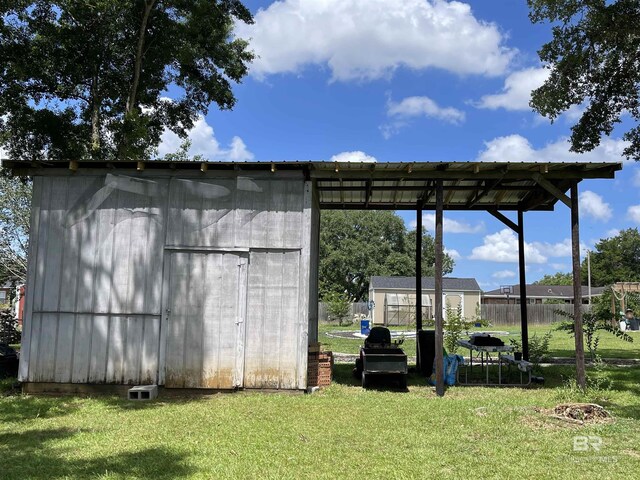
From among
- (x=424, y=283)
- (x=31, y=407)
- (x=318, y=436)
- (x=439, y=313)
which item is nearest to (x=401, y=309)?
(x=424, y=283)

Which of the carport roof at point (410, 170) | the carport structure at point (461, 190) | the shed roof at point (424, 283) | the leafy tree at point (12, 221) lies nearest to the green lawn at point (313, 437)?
the carport structure at point (461, 190)

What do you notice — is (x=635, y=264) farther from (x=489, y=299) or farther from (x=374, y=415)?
(x=374, y=415)

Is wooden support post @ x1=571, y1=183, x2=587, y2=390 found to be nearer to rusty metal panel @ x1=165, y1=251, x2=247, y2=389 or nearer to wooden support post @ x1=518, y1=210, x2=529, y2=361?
wooden support post @ x1=518, y1=210, x2=529, y2=361

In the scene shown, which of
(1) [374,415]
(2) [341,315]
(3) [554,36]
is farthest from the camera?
(2) [341,315]

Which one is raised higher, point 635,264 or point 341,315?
point 635,264

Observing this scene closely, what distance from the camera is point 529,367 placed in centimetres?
971

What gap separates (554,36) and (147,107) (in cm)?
1290

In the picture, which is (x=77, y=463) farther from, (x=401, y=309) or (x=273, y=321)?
(x=401, y=309)

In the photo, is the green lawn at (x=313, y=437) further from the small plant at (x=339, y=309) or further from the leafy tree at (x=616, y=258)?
the leafy tree at (x=616, y=258)

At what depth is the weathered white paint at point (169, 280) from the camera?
→ 8.50 meters

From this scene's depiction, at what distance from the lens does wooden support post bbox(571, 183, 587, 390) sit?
8367mm

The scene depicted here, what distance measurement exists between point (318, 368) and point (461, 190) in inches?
175

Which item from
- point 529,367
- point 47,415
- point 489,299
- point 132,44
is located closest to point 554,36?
point 529,367

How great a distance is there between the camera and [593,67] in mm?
12609
